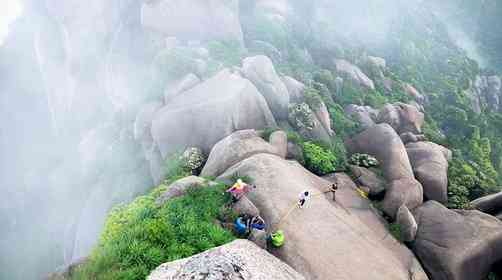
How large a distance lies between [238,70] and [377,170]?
36.3ft

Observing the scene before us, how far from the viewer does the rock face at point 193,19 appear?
27.2m

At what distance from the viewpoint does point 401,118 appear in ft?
83.5

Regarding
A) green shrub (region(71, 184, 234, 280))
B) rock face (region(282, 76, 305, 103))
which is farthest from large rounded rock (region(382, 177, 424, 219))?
rock face (region(282, 76, 305, 103))

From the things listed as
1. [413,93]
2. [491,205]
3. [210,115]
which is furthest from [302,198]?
[413,93]

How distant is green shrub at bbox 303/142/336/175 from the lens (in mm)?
17125

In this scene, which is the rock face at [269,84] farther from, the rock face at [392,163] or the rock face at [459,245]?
the rock face at [459,245]

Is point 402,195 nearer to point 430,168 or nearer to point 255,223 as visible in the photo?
point 430,168

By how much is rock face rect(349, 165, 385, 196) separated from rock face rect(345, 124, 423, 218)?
A: 1.64ft

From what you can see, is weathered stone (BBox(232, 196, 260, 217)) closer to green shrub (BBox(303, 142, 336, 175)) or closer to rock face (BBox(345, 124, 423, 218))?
green shrub (BBox(303, 142, 336, 175))

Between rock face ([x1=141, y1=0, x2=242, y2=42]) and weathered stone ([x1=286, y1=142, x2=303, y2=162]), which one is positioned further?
rock face ([x1=141, y1=0, x2=242, y2=42])

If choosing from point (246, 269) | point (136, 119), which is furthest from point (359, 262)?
point (136, 119)

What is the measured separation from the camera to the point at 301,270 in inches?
422

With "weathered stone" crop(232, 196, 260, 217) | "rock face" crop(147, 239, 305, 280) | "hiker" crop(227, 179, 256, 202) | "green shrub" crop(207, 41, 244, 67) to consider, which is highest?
"green shrub" crop(207, 41, 244, 67)

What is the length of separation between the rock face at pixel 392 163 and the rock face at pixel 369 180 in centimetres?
50
